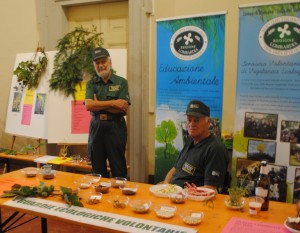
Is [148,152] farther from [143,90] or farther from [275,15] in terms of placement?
[275,15]

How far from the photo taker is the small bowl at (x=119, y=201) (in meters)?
1.69

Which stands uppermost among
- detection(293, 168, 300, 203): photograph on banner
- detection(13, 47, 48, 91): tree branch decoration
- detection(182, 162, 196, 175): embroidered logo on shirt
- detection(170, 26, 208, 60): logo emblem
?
detection(170, 26, 208, 60): logo emblem

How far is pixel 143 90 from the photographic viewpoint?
3793mm

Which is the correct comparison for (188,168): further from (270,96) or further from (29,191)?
(270,96)

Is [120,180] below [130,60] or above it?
below

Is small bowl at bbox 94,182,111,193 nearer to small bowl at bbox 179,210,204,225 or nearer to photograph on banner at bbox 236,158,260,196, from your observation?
small bowl at bbox 179,210,204,225

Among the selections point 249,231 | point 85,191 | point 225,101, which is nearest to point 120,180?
point 85,191

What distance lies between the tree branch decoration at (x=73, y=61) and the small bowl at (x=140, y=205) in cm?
224

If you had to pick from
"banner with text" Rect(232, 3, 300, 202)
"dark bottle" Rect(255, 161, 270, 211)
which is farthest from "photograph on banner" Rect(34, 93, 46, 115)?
"dark bottle" Rect(255, 161, 270, 211)

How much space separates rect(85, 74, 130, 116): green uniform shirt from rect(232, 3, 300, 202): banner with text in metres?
1.09

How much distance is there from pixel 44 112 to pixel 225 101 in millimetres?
2141

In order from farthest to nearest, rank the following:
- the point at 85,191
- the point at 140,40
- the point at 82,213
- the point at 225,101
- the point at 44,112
A: the point at 44,112 < the point at 140,40 < the point at 225,101 < the point at 85,191 < the point at 82,213

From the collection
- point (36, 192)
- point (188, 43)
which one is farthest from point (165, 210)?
point (188, 43)

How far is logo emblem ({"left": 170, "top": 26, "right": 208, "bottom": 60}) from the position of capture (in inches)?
123
